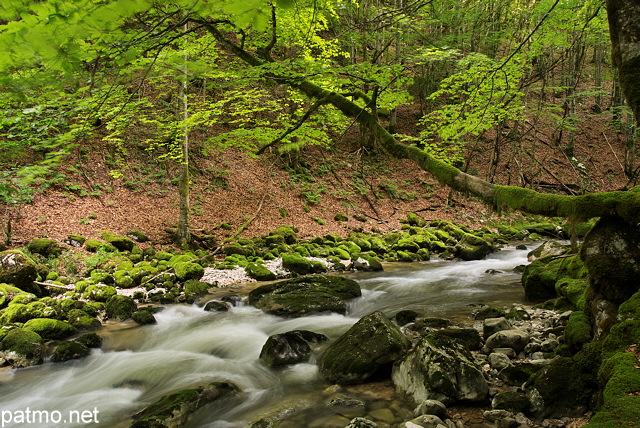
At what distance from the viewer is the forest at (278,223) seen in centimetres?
256

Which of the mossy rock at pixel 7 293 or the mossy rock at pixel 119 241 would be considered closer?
the mossy rock at pixel 7 293

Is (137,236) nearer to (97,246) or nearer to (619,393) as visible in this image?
(97,246)

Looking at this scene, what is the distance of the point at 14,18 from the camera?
169cm

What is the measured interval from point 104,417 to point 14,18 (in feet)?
14.5

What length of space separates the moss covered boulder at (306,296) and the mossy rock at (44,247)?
192 inches

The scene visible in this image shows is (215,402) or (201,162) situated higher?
(201,162)

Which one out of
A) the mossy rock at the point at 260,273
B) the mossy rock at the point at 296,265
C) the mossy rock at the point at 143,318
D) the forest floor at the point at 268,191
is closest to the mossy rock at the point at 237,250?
the forest floor at the point at 268,191

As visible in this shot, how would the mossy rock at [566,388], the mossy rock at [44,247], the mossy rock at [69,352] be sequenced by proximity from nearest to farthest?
the mossy rock at [566,388]
the mossy rock at [69,352]
the mossy rock at [44,247]

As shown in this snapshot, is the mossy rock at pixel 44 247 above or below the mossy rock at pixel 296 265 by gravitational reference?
above

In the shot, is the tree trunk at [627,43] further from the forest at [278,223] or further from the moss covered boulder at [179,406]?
the moss covered boulder at [179,406]

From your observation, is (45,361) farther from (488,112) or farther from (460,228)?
(460,228)

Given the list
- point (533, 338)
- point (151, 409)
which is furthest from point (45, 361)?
point (533, 338)

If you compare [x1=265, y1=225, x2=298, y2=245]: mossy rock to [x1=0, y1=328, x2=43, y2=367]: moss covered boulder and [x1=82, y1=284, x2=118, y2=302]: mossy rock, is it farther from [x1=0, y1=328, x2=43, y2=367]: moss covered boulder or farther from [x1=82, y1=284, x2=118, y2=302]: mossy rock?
[x1=0, y1=328, x2=43, y2=367]: moss covered boulder

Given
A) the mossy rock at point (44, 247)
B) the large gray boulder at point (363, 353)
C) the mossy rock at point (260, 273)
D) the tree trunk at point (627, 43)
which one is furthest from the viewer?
the mossy rock at point (260, 273)
